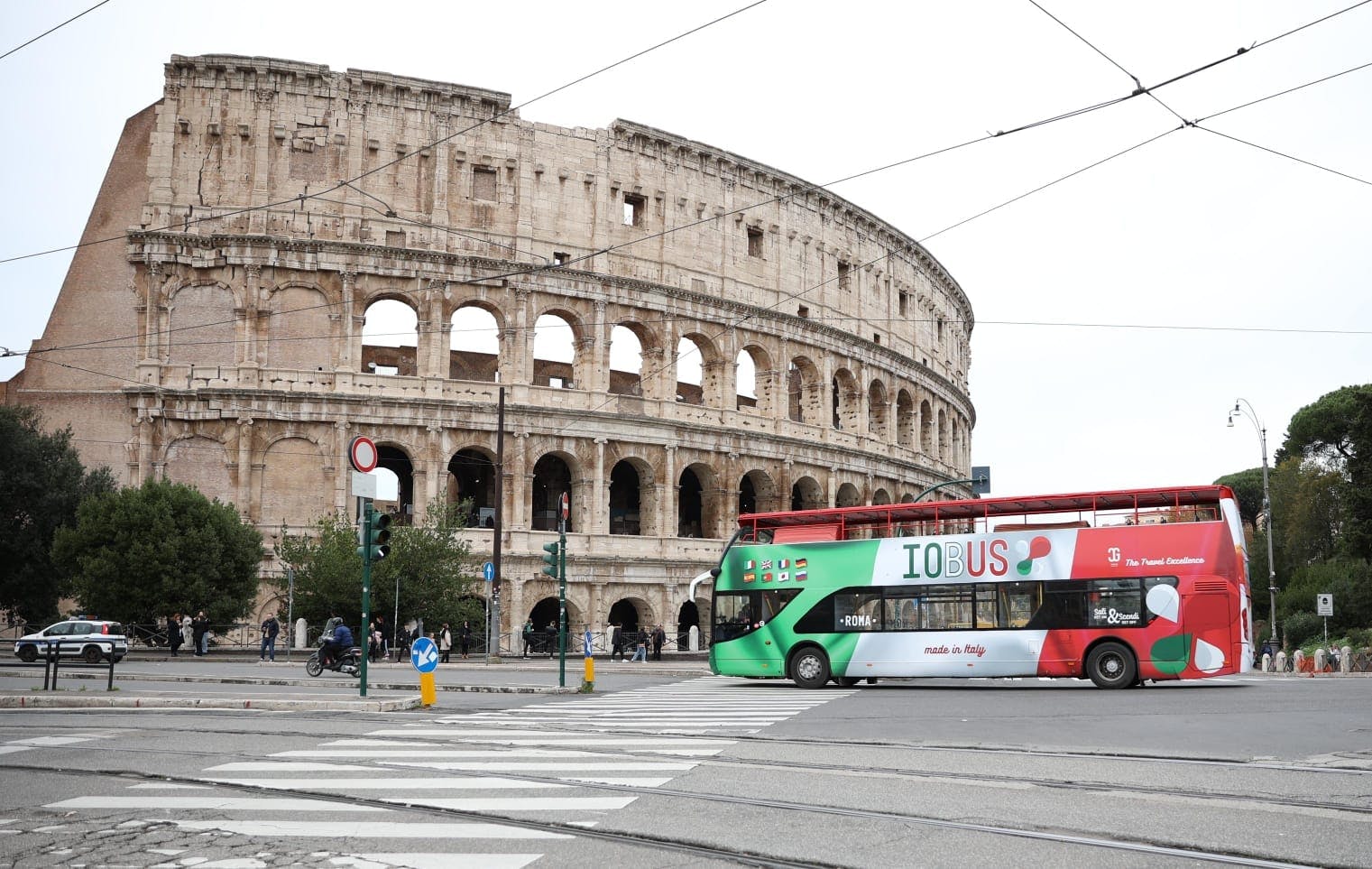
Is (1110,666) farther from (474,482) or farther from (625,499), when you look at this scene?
(474,482)

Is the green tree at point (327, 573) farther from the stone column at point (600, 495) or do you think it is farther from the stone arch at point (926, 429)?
the stone arch at point (926, 429)

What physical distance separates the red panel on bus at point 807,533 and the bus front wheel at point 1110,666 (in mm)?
4944

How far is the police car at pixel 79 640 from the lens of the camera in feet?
94.9

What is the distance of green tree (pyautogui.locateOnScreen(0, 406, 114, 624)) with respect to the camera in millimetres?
36969

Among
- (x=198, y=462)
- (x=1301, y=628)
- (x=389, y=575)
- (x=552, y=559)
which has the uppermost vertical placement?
(x=198, y=462)

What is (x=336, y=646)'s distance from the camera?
976 inches

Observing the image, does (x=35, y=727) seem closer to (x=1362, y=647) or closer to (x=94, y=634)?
(x=94, y=634)

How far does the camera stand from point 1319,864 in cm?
616

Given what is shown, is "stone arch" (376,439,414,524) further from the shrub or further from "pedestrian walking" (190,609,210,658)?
the shrub

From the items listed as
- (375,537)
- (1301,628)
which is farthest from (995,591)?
(1301,628)

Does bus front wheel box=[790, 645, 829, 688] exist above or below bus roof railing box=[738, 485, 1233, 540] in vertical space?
below

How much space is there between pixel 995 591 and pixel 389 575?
19.1 meters

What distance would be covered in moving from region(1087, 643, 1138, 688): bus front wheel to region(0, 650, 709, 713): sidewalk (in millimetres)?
8620

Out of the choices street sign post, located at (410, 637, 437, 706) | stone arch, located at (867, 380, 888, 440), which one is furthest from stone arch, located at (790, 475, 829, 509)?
street sign post, located at (410, 637, 437, 706)
